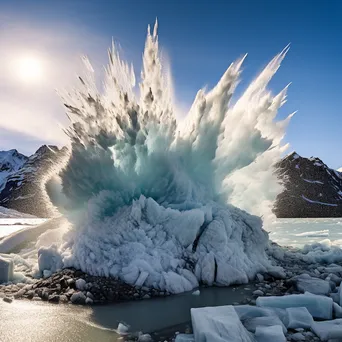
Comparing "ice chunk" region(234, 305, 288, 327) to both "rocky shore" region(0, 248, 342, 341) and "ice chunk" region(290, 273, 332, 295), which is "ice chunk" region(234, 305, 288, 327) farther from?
"ice chunk" region(290, 273, 332, 295)

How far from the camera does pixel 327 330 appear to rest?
19.0ft

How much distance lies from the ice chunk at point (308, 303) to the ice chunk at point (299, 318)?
0.44 meters

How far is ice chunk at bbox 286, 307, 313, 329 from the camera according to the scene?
6309mm

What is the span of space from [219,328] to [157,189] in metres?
7.68

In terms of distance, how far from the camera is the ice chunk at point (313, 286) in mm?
8352

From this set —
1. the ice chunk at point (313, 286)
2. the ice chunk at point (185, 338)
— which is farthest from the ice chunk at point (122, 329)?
the ice chunk at point (313, 286)

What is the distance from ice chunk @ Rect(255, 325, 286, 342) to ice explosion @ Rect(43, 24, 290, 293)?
4158 millimetres

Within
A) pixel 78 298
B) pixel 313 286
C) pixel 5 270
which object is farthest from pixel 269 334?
pixel 5 270

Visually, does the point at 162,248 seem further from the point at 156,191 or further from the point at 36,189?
the point at 36,189

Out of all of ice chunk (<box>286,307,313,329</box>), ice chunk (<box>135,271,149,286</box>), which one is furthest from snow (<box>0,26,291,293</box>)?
ice chunk (<box>286,307,313,329</box>)

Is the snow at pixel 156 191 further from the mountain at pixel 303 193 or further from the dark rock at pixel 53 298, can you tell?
the mountain at pixel 303 193

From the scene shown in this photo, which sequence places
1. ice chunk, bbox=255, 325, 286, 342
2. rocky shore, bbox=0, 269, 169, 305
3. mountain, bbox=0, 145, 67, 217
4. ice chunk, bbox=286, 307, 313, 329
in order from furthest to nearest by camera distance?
1. mountain, bbox=0, 145, 67, 217
2. rocky shore, bbox=0, 269, 169, 305
3. ice chunk, bbox=286, 307, 313, 329
4. ice chunk, bbox=255, 325, 286, 342

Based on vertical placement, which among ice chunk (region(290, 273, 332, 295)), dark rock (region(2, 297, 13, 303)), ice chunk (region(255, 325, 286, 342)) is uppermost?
dark rock (region(2, 297, 13, 303))

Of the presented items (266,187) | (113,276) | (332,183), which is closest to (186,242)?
(113,276)
